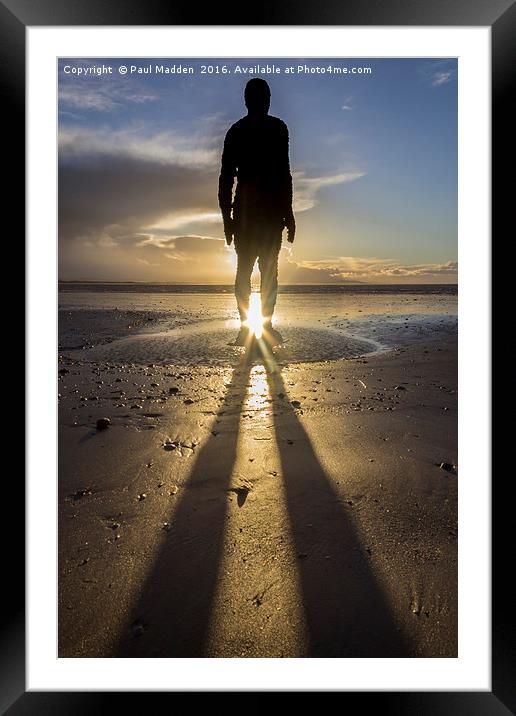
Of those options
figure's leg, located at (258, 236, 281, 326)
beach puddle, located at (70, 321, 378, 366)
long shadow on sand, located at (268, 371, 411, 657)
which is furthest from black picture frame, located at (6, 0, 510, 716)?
figure's leg, located at (258, 236, 281, 326)

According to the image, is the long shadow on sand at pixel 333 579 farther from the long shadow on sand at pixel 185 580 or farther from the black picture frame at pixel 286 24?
the black picture frame at pixel 286 24

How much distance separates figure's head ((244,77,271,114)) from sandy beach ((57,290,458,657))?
2.81 metres

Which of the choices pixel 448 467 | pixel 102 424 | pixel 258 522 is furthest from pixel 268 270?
pixel 258 522

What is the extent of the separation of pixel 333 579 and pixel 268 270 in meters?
3.82

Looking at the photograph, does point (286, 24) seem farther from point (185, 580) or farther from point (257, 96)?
point (257, 96)

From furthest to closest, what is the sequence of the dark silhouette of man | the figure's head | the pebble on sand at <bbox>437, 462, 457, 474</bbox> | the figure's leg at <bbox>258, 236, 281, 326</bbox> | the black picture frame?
the figure's leg at <bbox>258, 236, 281, 326</bbox>, the dark silhouette of man, the figure's head, the pebble on sand at <bbox>437, 462, 457, 474</bbox>, the black picture frame

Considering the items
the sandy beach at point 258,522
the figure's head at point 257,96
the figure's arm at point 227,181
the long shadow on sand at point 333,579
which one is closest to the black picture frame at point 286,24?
the sandy beach at point 258,522

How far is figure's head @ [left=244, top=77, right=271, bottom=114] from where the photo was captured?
3.89m

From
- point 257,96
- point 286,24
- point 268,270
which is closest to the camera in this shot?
point 286,24

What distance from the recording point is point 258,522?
1.38 metres

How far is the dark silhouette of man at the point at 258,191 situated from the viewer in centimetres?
408

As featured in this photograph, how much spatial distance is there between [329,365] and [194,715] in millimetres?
2970

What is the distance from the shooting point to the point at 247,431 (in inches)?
84.0

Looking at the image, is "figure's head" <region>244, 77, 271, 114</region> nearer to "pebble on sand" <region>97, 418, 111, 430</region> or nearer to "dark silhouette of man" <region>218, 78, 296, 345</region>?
"dark silhouette of man" <region>218, 78, 296, 345</region>
